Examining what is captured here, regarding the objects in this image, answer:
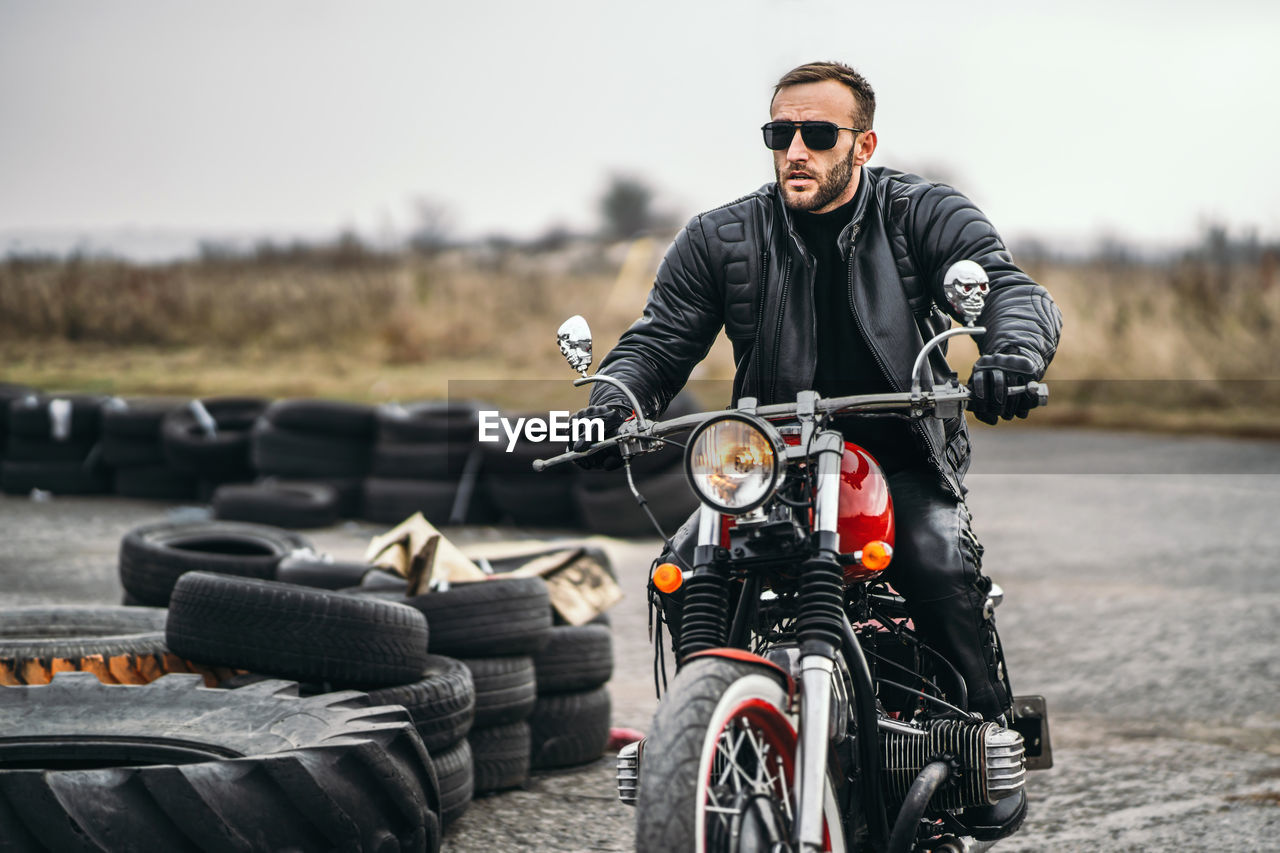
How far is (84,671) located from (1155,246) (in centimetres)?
2358

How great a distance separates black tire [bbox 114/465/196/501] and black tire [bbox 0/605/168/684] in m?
6.29

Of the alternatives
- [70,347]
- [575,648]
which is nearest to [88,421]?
[575,648]

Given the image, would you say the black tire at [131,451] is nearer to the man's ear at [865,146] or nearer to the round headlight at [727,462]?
the man's ear at [865,146]

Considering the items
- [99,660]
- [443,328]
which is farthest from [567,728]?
[443,328]

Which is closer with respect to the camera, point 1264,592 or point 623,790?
point 623,790

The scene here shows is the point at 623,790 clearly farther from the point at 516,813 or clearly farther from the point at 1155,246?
the point at 1155,246

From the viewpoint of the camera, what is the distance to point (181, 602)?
477 centimetres

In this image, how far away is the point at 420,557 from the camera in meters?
5.57

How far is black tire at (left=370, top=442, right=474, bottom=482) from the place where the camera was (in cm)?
1112

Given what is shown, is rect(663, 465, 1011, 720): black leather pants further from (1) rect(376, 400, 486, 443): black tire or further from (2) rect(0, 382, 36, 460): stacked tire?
(2) rect(0, 382, 36, 460): stacked tire

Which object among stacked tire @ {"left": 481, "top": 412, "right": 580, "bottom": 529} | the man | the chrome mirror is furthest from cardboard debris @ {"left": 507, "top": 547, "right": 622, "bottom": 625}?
stacked tire @ {"left": 481, "top": 412, "right": 580, "bottom": 529}

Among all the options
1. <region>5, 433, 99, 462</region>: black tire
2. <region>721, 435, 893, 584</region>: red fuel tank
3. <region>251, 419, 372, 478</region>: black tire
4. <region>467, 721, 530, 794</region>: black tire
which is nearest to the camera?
<region>721, 435, 893, 584</region>: red fuel tank

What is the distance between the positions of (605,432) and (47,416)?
394 inches

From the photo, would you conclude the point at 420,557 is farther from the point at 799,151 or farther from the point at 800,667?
the point at 800,667
